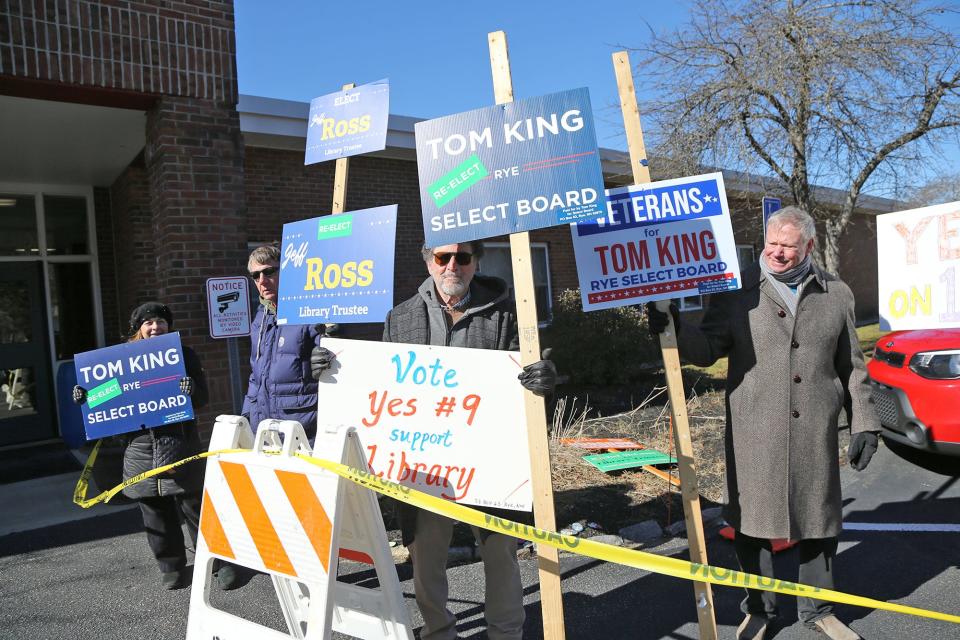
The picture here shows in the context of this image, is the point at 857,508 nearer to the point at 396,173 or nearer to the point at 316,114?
the point at 316,114

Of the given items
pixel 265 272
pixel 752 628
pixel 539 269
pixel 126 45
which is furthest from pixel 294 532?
pixel 539 269

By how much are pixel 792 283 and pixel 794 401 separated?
566 millimetres

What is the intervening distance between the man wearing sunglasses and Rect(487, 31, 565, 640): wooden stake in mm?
220

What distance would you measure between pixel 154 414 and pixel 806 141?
9116 mm

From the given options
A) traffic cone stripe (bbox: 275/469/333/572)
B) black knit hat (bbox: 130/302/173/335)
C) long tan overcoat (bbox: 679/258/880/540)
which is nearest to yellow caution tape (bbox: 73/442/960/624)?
traffic cone stripe (bbox: 275/469/333/572)

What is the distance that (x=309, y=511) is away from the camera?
2541mm

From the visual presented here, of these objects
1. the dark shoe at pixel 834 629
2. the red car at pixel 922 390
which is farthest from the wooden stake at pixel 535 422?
the red car at pixel 922 390

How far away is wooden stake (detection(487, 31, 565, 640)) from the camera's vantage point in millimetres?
2611

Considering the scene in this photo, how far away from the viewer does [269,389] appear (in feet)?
12.6

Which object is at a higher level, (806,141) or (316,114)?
(806,141)

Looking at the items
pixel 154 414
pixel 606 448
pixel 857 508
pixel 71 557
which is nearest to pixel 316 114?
pixel 154 414

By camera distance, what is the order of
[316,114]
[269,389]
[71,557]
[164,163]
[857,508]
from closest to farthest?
[269,389] < [316,114] < [71,557] < [857,508] < [164,163]

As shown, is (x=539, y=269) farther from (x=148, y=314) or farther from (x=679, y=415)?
(x=679, y=415)

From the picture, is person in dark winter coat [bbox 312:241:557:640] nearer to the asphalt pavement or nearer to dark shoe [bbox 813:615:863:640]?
the asphalt pavement
